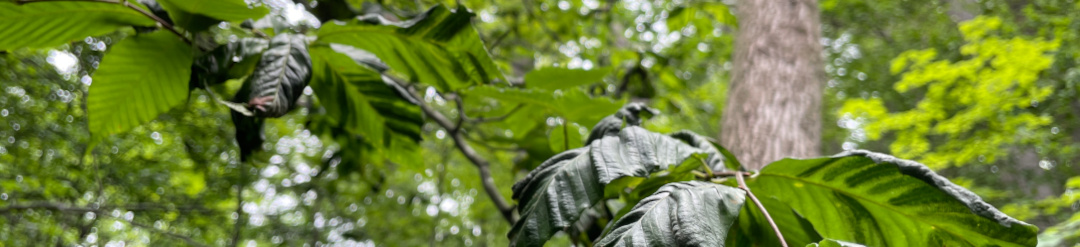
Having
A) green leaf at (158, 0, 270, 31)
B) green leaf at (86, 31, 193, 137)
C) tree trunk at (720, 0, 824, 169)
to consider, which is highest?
green leaf at (158, 0, 270, 31)

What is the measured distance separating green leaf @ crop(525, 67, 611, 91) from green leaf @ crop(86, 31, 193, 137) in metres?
0.61

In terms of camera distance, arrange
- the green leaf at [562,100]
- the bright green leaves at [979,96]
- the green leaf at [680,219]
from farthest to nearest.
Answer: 1. the bright green leaves at [979,96]
2. the green leaf at [562,100]
3. the green leaf at [680,219]

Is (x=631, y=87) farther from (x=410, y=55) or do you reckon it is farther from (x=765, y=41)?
(x=410, y=55)

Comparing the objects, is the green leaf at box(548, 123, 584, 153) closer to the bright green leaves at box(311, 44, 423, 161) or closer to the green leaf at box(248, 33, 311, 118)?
the bright green leaves at box(311, 44, 423, 161)

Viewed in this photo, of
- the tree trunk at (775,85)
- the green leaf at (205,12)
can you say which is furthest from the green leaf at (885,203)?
the tree trunk at (775,85)

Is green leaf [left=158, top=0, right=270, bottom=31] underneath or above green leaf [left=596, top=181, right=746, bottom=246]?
underneath

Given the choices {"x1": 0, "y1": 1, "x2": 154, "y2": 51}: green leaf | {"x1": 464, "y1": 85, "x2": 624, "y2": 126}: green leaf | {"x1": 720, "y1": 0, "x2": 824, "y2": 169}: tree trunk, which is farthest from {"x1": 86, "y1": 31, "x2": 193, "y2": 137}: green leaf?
{"x1": 720, "y1": 0, "x2": 824, "y2": 169}: tree trunk

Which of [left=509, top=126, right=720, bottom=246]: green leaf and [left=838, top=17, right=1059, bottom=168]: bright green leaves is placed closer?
[left=509, top=126, right=720, bottom=246]: green leaf

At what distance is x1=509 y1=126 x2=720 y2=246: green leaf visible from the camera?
606mm

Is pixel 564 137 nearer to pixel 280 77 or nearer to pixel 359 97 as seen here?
pixel 359 97

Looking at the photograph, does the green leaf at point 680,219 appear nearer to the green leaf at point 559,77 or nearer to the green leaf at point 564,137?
the green leaf at point 564,137

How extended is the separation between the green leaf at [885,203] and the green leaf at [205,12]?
25.3 inches

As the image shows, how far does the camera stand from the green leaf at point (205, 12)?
703mm

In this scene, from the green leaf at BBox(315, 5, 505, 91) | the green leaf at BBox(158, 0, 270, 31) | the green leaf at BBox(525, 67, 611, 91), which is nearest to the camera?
the green leaf at BBox(158, 0, 270, 31)
